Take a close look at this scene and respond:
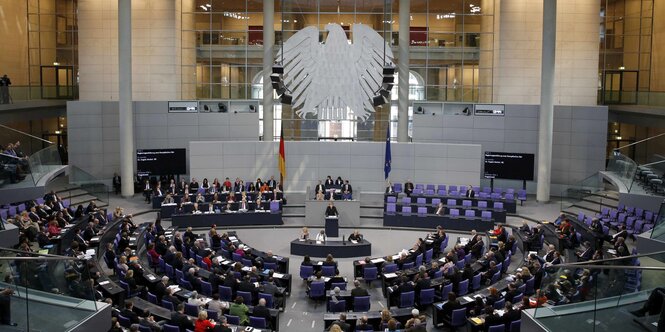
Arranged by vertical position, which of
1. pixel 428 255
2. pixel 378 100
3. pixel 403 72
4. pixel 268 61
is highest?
pixel 268 61

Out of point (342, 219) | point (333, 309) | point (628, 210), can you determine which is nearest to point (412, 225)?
point (342, 219)

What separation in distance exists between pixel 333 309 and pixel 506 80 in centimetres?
2074

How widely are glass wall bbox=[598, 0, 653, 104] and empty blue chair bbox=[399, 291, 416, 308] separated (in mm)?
21798

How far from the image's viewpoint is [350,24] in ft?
111

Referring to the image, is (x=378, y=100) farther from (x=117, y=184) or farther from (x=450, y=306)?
(x=450, y=306)

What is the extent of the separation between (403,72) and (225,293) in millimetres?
17979

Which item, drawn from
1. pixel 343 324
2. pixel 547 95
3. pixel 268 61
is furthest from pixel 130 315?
pixel 547 95

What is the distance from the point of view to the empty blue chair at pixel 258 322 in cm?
1396

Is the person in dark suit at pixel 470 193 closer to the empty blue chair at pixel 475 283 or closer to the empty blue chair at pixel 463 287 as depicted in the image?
the empty blue chair at pixel 475 283

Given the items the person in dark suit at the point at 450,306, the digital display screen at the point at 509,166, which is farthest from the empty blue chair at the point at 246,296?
the digital display screen at the point at 509,166

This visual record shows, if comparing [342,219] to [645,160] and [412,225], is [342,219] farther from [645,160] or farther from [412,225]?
[645,160]

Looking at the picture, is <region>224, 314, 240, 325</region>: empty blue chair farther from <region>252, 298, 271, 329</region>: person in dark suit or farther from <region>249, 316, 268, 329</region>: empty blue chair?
<region>252, 298, 271, 329</region>: person in dark suit

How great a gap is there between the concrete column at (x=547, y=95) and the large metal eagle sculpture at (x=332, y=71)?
258 inches

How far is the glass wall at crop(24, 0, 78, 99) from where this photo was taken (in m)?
35.6
